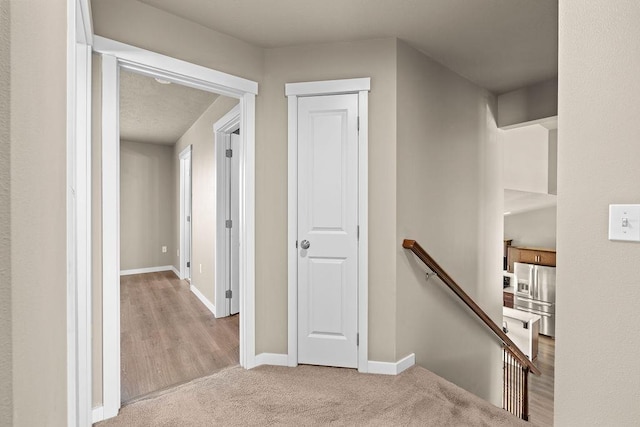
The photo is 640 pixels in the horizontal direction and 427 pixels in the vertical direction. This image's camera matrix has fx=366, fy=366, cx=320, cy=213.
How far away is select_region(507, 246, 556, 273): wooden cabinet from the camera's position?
23.8 feet

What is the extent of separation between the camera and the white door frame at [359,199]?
258 centimetres

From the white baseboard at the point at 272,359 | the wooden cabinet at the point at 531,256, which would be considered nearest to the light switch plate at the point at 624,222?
the white baseboard at the point at 272,359

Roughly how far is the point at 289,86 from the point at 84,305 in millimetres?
1874

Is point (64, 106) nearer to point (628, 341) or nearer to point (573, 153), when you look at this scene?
point (573, 153)

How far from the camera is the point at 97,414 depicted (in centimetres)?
196

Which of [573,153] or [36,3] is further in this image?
[573,153]

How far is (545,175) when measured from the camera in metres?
5.60

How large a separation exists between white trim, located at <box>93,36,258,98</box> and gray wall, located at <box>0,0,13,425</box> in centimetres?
184

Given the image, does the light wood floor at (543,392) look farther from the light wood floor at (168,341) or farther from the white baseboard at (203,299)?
the white baseboard at (203,299)

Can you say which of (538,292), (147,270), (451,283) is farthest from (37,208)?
(538,292)

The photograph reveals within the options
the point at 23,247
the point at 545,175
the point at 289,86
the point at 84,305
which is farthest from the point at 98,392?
the point at 545,175

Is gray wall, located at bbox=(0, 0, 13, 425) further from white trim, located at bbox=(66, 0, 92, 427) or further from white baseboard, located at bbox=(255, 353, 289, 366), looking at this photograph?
white baseboard, located at bbox=(255, 353, 289, 366)

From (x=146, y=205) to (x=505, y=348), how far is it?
5941 mm

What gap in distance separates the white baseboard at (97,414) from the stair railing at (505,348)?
2.08m
